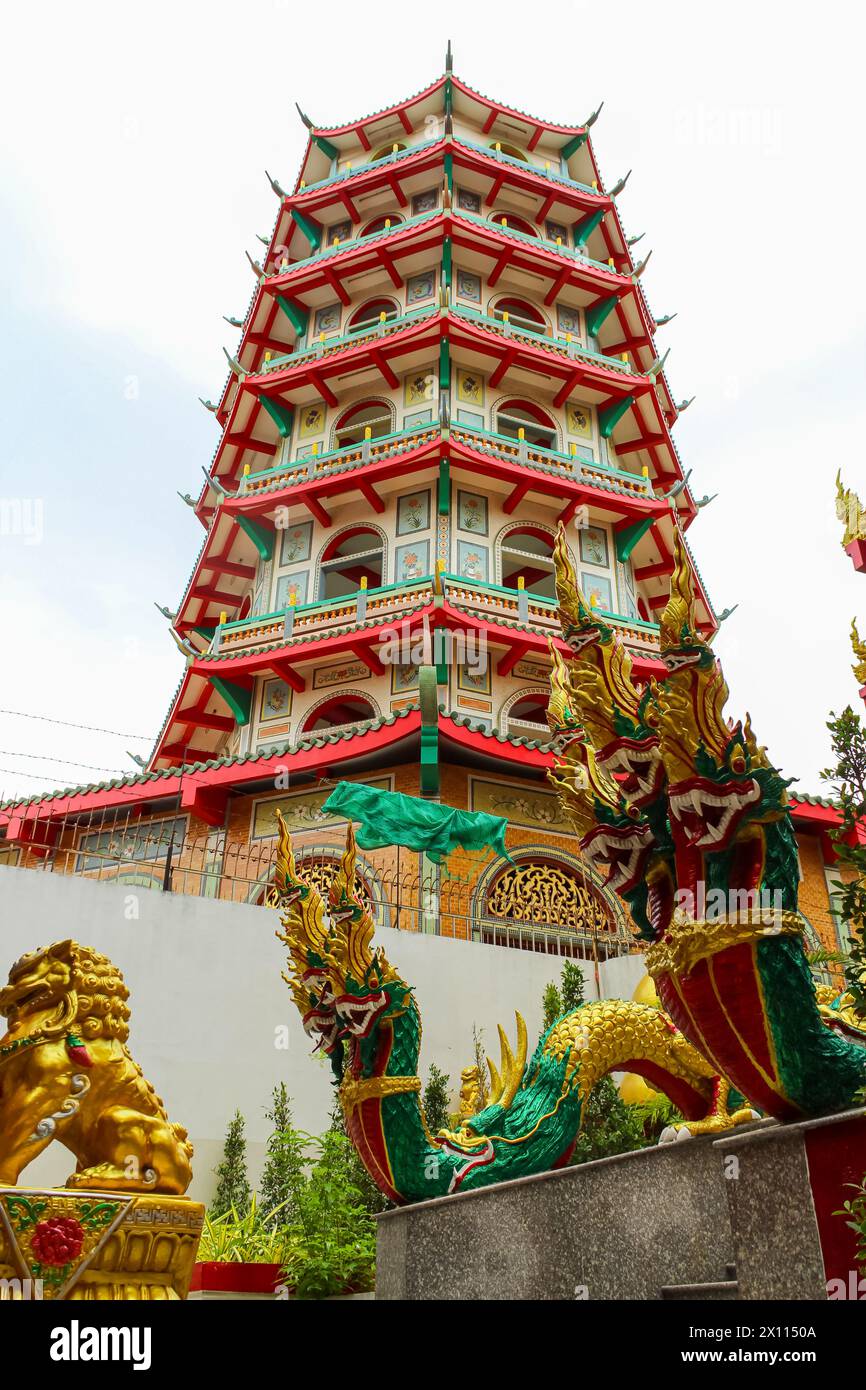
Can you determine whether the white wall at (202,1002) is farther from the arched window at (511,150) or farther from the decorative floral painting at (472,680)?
the arched window at (511,150)

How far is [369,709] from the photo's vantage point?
55.6 ft

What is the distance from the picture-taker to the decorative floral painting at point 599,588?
704 inches

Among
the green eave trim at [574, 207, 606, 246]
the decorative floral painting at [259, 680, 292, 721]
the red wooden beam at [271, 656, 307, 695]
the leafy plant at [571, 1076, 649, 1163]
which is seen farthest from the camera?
the green eave trim at [574, 207, 606, 246]

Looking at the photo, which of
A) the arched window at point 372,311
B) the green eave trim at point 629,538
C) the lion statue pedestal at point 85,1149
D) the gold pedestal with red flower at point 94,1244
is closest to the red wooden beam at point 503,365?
the arched window at point 372,311

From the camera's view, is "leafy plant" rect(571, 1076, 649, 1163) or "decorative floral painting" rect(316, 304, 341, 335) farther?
"decorative floral painting" rect(316, 304, 341, 335)

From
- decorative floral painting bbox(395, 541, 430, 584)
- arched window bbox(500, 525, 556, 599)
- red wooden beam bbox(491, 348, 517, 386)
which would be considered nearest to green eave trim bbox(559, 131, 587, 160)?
red wooden beam bbox(491, 348, 517, 386)

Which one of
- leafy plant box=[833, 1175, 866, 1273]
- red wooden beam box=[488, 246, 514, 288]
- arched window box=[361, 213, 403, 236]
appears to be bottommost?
leafy plant box=[833, 1175, 866, 1273]

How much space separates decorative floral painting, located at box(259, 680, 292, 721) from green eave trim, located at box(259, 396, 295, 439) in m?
6.05

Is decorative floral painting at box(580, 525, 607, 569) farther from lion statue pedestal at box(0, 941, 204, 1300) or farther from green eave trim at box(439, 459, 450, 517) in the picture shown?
lion statue pedestal at box(0, 941, 204, 1300)

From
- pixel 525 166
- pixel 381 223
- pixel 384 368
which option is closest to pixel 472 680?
pixel 384 368

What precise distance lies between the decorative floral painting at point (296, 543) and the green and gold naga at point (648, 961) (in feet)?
42.5

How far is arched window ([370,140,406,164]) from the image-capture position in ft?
74.3
